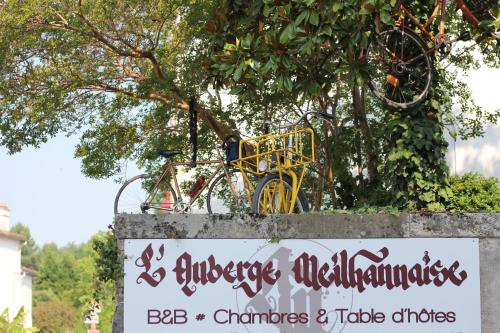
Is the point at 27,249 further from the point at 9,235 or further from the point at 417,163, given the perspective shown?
the point at 417,163

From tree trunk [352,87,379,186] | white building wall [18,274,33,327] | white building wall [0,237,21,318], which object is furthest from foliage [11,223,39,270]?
tree trunk [352,87,379,186]

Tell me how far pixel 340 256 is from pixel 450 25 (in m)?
9.99

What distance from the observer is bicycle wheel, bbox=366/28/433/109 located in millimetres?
12758

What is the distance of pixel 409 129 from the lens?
12.7 meters

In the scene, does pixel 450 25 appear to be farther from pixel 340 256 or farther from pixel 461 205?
pixel 340 256

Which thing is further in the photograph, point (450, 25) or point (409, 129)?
point (450, 25)

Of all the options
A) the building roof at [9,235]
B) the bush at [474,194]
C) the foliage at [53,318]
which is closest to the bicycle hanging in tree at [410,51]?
the bush at [474,194]

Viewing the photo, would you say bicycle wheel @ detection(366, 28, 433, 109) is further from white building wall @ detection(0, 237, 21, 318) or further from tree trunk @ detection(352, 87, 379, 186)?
white building wall @ detection(0, 237, 21, 318)

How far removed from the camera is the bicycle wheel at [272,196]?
1143 cm

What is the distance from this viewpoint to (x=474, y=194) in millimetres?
13070

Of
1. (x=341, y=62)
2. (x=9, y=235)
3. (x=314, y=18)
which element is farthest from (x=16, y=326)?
(x=9, y=235)

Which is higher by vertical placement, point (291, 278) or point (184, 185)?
point (184, 185)

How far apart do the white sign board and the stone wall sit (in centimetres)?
8

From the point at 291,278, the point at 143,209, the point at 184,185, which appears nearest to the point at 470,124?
the point at 184,185
